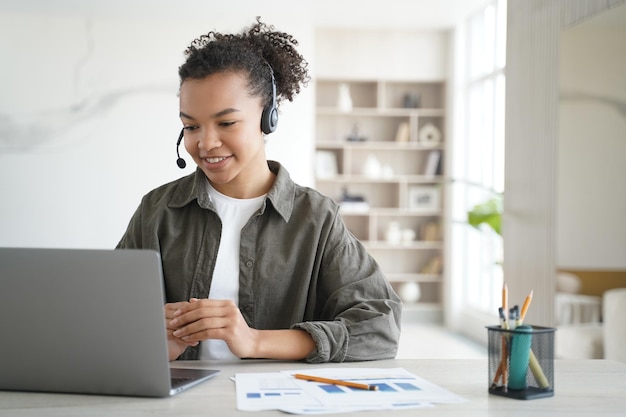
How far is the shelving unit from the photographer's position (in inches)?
319

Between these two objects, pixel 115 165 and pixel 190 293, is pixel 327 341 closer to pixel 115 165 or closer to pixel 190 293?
pixel 190 293

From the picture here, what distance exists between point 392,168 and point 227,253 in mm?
6626

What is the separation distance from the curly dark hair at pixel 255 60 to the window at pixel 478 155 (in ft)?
16.0

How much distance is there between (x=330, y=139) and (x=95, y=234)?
2420 millimetres

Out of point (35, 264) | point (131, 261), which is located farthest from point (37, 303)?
point (131, 261)

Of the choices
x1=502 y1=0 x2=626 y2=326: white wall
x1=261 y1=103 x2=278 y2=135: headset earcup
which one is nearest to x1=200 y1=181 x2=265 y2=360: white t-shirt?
x1=261 y1=103 x2=278 y2=135: headset earcup

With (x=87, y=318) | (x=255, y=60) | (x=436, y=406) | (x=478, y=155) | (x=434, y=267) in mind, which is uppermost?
(x=478, y=155)

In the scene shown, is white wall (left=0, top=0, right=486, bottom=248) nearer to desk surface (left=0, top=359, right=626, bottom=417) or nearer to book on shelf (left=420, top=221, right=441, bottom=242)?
book on shelf (left=420, top=221, right=441, bottom=242)

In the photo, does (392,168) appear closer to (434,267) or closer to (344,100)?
(344,100)

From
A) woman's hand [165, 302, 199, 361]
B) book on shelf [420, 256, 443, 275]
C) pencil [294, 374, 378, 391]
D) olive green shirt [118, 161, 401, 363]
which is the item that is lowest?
book on shelf [420, 256, 443, 275]

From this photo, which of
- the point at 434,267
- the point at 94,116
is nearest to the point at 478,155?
the point at 434,267

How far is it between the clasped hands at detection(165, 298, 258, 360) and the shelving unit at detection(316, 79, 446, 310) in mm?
6548

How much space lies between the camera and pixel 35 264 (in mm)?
1196

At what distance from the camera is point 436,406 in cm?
124
